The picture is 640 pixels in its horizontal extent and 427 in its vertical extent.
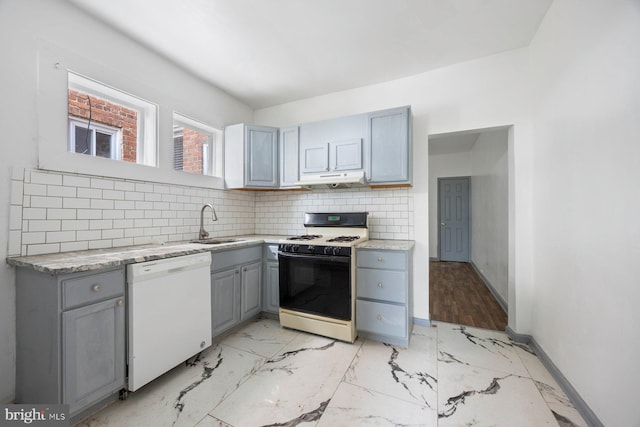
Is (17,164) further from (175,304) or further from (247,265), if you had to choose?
(247,265)

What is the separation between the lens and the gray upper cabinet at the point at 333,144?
8.41 ft

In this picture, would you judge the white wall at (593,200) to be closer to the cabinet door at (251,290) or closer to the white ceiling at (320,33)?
the white ceiling at (320,33)

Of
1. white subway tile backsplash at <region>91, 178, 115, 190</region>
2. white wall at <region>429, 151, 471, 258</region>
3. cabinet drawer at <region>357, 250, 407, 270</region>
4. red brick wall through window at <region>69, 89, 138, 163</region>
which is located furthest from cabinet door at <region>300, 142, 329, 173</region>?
white wall at <region>429, 151, 471, 258</region>

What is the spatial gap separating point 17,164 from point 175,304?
1.30 m

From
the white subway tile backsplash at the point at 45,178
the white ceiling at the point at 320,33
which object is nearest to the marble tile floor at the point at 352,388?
the white subway tile backsplash at the point at 45,178

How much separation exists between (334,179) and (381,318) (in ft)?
4.65

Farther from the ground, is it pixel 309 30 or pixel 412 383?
pixel 309 30

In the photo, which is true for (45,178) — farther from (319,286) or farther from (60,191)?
(319,286)

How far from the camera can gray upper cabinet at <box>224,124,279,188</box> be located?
2.87 meters

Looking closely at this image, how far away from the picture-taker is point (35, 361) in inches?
53.0

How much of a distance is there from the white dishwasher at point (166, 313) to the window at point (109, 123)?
112 cm

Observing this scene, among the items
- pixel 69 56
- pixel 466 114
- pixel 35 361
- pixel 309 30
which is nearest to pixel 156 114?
pixel 69 56

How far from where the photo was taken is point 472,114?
239 centimetres
